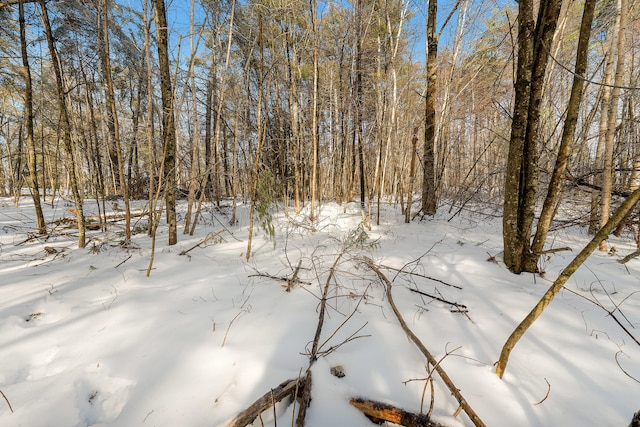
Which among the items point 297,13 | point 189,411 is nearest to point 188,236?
point 189,411

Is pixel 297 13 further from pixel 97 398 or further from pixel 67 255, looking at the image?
pixel 97 398

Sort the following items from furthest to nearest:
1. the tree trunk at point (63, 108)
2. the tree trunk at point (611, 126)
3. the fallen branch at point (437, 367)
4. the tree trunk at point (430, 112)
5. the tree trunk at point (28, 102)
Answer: the tree trunk at point (430, 112)
the tree trunk at point (28, 102)
the tree trunk at point (611, 126)
the tree trunk at point (63, 108)
the fallen branch at point (437, 367)

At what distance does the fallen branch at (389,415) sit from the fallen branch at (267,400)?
0.29 meters

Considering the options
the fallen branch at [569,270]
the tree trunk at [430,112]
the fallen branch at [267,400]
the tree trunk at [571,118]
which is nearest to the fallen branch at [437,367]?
the fallen branch at [569,270]

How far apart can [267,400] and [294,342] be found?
18.5 inches

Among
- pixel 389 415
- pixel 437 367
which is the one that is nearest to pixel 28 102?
pixel 389 415

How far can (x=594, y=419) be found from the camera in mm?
1039

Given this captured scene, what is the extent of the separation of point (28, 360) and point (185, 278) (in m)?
1.20

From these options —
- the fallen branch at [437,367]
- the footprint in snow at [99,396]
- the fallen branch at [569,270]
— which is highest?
the fallen branch at [569,270]

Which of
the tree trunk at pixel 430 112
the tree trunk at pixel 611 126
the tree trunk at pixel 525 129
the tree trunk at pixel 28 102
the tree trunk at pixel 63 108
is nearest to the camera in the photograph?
the tree trunk at pixel 525 129

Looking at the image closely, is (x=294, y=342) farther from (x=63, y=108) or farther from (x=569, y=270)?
(x=63, y=108)

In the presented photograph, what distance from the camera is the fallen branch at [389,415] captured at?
40.8 inches

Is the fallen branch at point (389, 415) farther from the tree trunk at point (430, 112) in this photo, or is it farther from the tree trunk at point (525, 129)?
the tree trunk at point (430, 112)

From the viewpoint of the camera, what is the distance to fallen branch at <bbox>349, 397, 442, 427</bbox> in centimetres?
104
